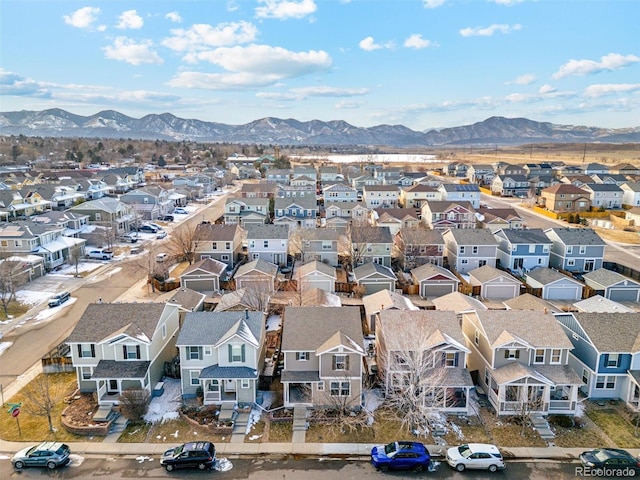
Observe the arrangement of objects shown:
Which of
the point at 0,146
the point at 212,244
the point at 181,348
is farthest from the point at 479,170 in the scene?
the point at 0,146

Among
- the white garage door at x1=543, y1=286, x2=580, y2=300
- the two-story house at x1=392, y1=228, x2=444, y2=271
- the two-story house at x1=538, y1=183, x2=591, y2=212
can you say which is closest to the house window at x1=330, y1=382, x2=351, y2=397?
the two-story house at x1=392, y1=228, x2=444, y2=271

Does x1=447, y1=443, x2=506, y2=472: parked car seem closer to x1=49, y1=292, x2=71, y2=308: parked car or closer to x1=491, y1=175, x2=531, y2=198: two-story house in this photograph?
x1=49, y1=292, x2=71, y2=308: parked car

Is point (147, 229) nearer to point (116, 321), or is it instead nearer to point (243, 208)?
point (243, 208)

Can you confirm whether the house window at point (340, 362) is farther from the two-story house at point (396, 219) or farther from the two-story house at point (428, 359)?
the two-story house at point (396, 219)

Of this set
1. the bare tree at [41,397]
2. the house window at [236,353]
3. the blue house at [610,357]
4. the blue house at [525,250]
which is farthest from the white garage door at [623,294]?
the bare tree at [41,397]

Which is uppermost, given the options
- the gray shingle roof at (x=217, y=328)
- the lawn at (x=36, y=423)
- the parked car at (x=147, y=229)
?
the gray shingle roof at (x=217, y=328)

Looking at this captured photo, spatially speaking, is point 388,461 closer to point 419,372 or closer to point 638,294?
point 419,372
